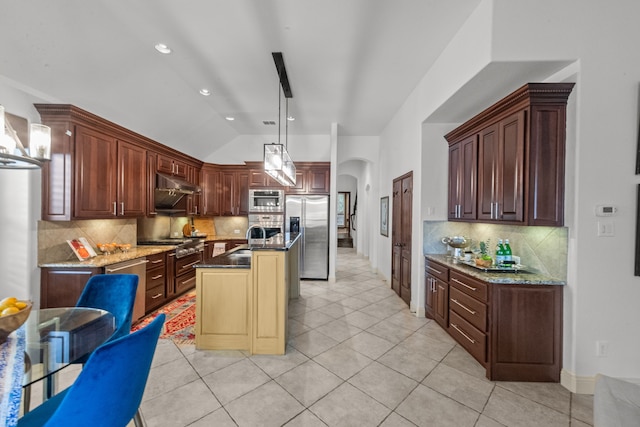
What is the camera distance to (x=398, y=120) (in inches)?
183

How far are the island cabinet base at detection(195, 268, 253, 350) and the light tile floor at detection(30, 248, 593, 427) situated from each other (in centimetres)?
11

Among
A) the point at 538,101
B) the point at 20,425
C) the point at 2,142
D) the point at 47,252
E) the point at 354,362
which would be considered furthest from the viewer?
the point at 47,252

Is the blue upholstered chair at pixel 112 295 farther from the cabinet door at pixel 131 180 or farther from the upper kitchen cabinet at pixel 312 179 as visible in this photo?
the upper kitchen cabinet at pixel 312 179

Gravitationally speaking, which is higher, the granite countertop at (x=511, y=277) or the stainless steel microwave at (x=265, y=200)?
the stainless steel microwave at (x=265, y=200)

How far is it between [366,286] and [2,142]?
16.6 ft

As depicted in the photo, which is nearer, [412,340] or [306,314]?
[412,340]

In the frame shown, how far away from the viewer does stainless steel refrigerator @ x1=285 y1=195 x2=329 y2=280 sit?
5.63 meters

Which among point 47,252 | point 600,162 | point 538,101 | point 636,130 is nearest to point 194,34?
point 47,252

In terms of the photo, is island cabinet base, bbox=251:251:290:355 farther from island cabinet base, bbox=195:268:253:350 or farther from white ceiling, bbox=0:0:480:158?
white ceiling, bbox=0:0:480:158

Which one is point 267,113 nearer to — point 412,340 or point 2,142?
point 2,142

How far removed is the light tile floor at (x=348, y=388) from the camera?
1.85m

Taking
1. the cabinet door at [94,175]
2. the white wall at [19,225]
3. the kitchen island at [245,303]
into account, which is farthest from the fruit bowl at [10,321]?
the cabinet door at [94,175]

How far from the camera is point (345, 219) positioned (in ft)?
37.9

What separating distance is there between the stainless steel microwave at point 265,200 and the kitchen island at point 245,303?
2.99 m
